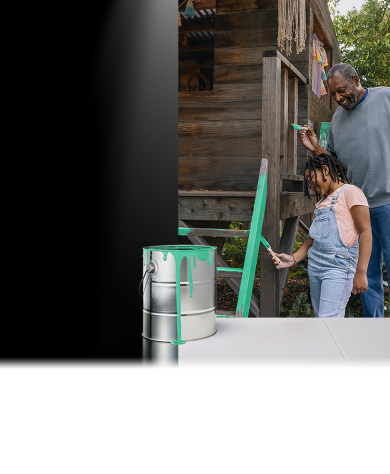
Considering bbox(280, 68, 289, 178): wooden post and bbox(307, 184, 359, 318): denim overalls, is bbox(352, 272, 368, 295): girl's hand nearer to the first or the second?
bbox(307, 184, 359, 318): denim overalls

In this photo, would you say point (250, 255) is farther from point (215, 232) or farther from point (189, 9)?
point (189, 9)

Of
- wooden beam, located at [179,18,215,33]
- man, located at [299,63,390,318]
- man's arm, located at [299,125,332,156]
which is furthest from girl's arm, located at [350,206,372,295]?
wooden beam, located at [179,18,215,33]

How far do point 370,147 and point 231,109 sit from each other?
6.92 ft

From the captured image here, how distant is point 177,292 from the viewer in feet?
4.26

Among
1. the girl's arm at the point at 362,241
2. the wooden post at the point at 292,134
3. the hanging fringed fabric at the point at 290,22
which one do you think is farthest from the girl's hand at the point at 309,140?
the hanging fringed fabric at the point at 290,22

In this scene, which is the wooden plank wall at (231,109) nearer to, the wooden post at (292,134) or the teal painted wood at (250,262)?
the wooden post at (292,134)

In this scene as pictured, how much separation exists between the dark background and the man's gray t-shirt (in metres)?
1.98

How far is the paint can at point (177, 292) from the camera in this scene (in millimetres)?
1305

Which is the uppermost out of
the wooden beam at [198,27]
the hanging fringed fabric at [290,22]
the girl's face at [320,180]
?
the wooden beam at [198,27]

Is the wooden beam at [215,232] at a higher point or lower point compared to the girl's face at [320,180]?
lower

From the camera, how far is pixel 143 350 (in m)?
1.35

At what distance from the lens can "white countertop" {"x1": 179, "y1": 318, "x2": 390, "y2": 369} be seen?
46.7 inches

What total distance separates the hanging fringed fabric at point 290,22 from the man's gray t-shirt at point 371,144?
1746mm

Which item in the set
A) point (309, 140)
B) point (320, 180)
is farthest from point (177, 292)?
point (309, 140)
